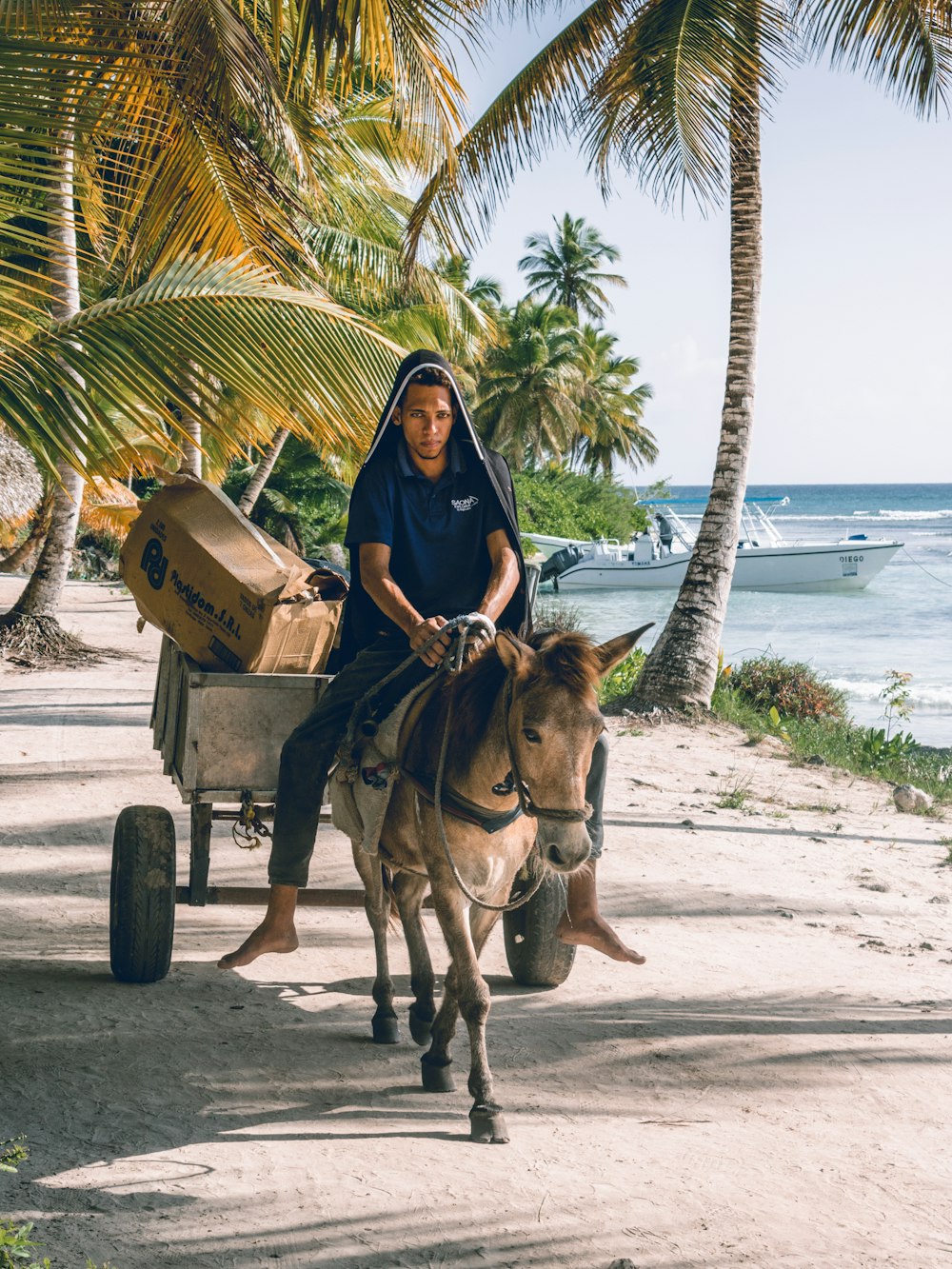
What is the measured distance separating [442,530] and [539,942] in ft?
6.68

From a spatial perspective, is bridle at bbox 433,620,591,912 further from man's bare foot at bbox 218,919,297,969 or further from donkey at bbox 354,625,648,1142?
man's bare foot at bbox 218,919,297,969

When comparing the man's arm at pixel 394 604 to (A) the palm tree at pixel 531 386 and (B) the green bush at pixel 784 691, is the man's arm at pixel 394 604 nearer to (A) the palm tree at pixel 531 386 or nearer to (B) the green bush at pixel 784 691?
(B) the green bush at pixel 784 691

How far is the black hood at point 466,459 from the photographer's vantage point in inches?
186

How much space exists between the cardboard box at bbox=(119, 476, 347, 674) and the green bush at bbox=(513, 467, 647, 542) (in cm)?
4573

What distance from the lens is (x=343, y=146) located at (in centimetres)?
1809

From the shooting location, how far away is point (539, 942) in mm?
5551

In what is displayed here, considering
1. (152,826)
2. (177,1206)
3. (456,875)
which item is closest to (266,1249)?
(177,1206)

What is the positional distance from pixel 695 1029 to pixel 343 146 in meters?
16.0

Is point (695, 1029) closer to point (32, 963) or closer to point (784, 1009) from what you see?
point (784, 1009)

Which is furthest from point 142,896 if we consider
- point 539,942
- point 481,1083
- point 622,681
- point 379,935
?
point 622,681

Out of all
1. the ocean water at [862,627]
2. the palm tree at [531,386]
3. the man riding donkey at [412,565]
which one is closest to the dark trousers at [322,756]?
the man riding donkey at [412,565]

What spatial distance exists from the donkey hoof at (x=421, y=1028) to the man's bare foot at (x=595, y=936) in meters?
0.65

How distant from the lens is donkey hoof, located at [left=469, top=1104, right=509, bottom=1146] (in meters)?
4.10

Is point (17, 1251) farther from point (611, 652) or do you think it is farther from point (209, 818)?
point (209, 818)
